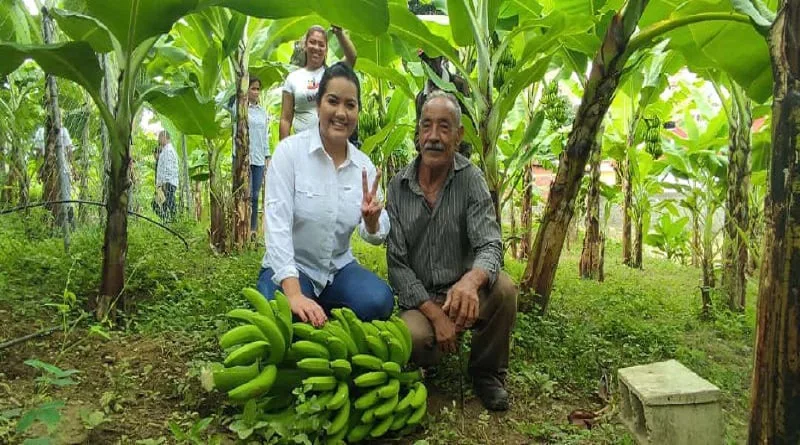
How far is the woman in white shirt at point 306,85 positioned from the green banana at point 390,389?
2621mm

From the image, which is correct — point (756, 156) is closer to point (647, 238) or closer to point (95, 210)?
point (647, 238)

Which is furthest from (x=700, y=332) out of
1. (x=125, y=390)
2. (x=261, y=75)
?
(x=261, y=75)

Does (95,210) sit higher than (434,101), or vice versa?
(434,101)

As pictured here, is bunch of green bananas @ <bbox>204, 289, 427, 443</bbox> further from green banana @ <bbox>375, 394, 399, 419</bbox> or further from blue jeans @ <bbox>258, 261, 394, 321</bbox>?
blue jeans @ <bbox>258, 261, 394, 321</bbox>

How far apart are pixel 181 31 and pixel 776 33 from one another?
4546 mm

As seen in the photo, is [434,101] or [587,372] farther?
[587,372]

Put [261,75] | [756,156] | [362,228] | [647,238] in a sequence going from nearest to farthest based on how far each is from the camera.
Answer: [362,228], [756,156], [261,75], [647,238]

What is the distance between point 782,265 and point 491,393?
1.29 meters

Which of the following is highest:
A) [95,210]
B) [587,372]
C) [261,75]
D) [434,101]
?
[261,75]

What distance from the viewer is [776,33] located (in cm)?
143

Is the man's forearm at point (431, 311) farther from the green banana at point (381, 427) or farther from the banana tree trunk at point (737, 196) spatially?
the banana tree trunk at point (737, 196)

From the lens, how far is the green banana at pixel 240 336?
184 cm

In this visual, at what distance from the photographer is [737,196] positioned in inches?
160

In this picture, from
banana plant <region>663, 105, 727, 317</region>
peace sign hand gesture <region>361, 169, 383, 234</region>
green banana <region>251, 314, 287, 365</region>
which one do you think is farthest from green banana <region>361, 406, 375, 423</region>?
banana plant <region>663, 105, 727, 317</region>
